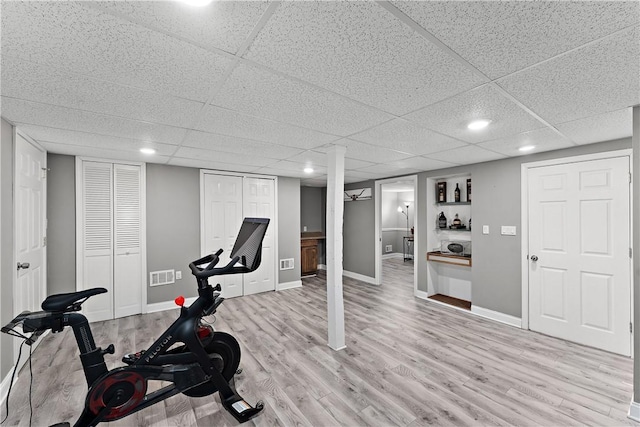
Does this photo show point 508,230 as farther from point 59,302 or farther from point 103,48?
point 59,302

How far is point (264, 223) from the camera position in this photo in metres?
2.13

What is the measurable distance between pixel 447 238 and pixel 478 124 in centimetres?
308

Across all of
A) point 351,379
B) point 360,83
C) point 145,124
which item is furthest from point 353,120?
point 351,379

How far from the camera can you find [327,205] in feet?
9.86

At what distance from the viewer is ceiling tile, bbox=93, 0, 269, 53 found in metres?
1.01

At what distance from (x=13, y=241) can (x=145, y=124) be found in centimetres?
159

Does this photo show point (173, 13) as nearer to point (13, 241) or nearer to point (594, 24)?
point (594, 24)

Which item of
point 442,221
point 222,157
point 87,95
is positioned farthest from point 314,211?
point 87,95

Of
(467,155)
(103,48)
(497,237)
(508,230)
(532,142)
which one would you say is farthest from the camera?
(497,237)

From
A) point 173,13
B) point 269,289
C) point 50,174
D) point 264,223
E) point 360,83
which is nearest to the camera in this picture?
point 173,13

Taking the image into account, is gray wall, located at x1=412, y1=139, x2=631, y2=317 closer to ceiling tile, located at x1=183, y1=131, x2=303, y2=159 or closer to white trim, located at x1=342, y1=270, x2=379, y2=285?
white trim, located at x1=342, y1=270, x2=379, y2=285

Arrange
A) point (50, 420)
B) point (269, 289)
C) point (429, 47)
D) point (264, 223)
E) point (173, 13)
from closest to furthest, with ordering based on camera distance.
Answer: point (173, 13), point (429, 47), point (50, 420), point (264, 223), point (269, 289)

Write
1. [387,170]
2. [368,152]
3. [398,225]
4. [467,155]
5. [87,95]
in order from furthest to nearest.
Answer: [398,225]
[387,170]
[467,155]
[368,152]
[87,95]

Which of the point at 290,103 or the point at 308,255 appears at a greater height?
the point at 290,103
